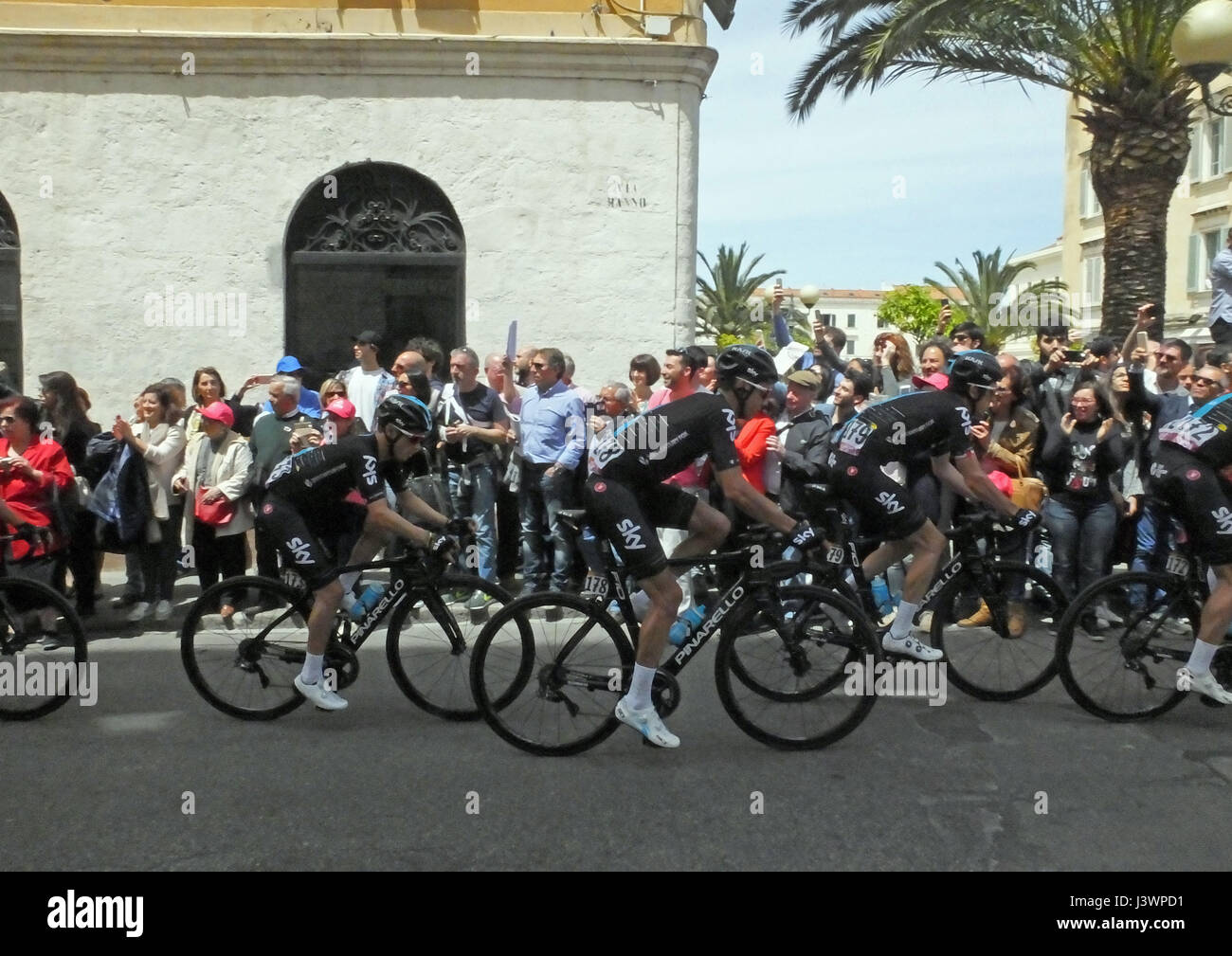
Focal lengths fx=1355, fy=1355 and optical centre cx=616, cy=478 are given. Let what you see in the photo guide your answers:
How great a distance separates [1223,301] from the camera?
11.1 metres

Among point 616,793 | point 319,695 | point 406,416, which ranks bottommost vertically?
A: point 616,793

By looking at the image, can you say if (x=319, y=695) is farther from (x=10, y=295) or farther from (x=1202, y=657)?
(x=10, y=295)

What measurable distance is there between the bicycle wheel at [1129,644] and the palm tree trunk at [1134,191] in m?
10.4

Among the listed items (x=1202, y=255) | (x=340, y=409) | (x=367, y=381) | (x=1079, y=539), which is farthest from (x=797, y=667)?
(x=1202, y=255)

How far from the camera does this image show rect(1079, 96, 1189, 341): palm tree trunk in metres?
15.9

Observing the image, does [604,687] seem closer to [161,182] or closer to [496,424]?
[496,424]

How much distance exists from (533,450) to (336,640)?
3502 mm

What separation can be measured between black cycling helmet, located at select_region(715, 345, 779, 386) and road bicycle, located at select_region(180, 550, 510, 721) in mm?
1615

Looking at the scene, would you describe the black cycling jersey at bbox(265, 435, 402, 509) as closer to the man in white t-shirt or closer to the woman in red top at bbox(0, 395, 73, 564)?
the woman in red top at bbox(0, 395, 73, 564)

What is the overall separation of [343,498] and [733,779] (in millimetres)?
2522

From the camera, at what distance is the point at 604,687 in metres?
6.39

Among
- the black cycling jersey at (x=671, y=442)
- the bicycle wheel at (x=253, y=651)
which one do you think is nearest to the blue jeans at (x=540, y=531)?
the bicycle wheel at (x=253, y=651)

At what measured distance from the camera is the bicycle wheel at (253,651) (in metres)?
6.99
